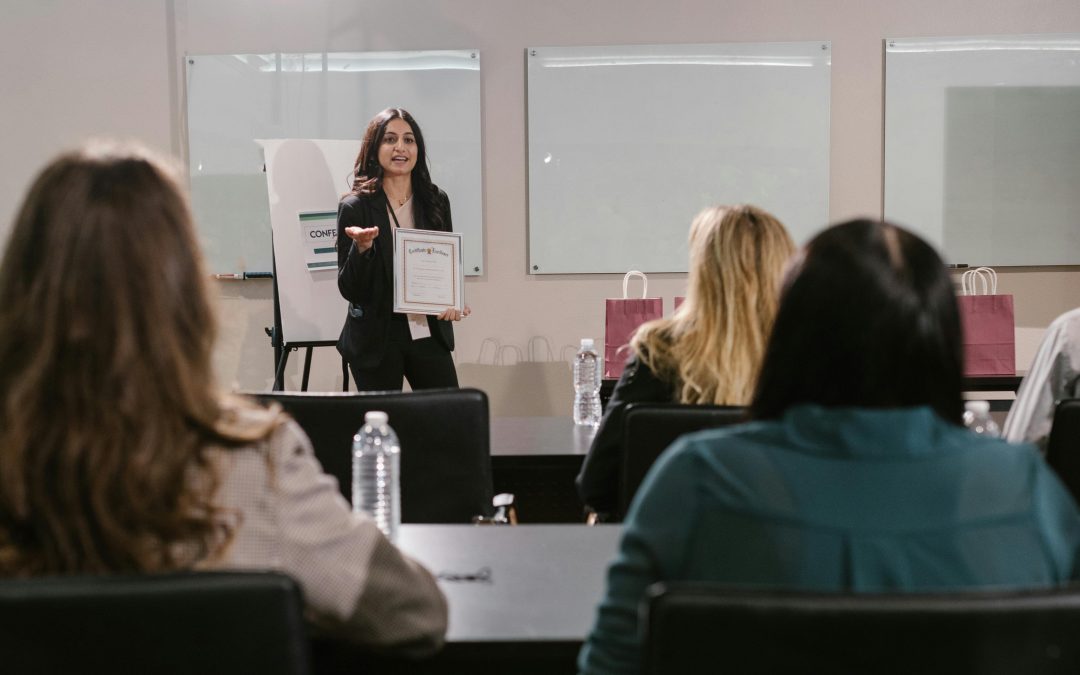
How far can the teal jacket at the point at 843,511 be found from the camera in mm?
904

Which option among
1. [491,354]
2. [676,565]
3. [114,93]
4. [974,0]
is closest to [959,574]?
[676,565]

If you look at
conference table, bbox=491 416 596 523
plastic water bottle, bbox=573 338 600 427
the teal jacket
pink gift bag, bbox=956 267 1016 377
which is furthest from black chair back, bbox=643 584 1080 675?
pink gift bag, bbox=956 267 1016 377

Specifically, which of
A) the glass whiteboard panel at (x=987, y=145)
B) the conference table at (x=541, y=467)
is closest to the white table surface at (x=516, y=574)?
the conference table at (x=541, y=467)

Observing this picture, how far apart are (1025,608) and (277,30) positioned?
16.5ft

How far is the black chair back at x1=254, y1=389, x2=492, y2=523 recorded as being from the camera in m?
1.99

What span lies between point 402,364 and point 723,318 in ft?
7.11

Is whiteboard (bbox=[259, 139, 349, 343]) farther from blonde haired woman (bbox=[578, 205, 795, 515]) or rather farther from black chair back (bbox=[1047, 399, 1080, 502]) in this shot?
black chair back (bbox=[1047, 399, 1080, 502])

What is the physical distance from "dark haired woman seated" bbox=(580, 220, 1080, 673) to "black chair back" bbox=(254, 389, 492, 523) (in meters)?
1.06

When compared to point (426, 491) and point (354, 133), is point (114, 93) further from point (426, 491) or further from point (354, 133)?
point (426, 491)

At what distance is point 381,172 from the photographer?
4156 mm

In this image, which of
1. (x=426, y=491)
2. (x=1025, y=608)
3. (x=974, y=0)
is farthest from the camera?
(x=974, y=0)

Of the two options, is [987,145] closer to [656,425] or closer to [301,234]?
[301,234]

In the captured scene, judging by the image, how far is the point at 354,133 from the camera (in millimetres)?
5141

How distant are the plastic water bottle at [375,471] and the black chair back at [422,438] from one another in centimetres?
8
